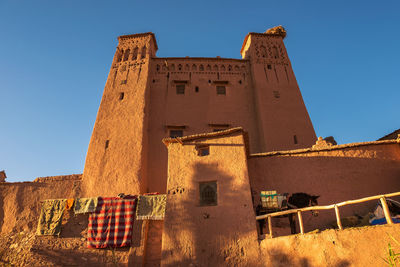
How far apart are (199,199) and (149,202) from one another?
225cm

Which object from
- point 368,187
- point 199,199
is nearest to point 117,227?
point 199,199

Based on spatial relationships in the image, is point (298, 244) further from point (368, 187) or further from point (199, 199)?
point (368, 187)

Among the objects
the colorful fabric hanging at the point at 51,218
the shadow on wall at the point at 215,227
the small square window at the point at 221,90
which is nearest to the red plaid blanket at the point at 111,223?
the colorful fabric hanging at the point at 51,218

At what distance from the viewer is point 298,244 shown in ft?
26.3

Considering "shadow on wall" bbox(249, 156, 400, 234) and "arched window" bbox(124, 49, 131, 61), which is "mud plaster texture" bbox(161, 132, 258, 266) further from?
"arched window" bbox(124, 49, 131, 61)

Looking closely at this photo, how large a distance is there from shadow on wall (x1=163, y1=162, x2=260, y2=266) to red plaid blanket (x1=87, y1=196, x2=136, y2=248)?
7.04 feet

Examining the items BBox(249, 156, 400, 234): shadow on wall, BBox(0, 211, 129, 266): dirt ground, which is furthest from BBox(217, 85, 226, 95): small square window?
BBox(0, 211, 129, 266): dirt ground

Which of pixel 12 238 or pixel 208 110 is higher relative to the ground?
pixel 208 110

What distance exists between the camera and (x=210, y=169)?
1046 centimetres

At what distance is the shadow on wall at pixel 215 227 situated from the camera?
348 inches

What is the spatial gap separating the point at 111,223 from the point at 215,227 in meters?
4.28

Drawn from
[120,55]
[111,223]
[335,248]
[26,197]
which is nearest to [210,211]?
[335,248]

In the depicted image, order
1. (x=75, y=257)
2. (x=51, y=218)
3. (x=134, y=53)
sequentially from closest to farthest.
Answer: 1. (x=75, y=257)
2. (x=51, y=218)
3. (x=134, y=53)

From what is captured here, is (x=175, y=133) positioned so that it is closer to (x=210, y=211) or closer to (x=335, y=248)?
(x=210, y=211)
